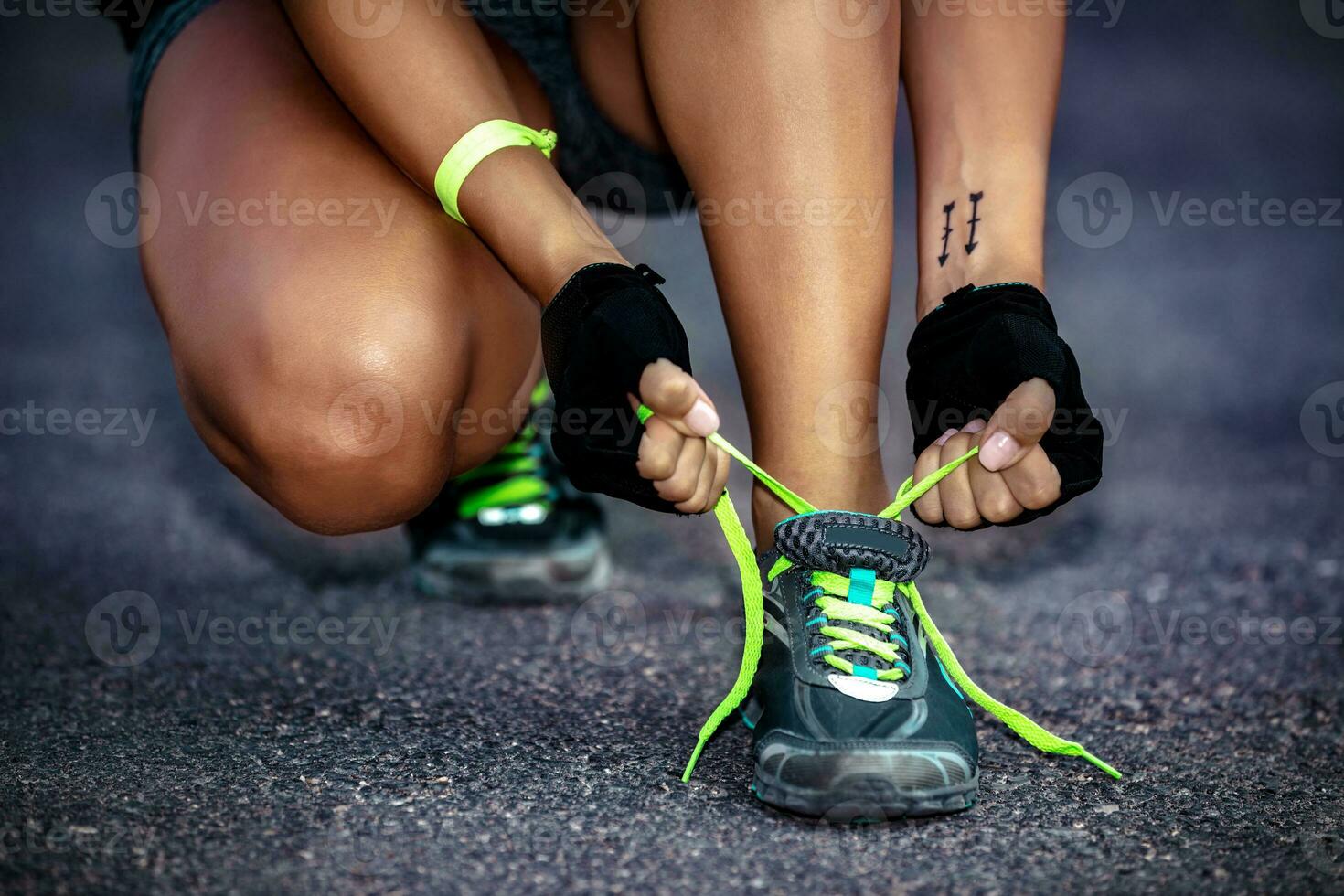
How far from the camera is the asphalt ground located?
0.70 meters

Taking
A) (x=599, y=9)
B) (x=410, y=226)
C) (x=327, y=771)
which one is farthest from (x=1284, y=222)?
(x=327, y=771)

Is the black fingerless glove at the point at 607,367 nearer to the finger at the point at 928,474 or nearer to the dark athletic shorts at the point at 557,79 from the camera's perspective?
the finger at the point at 928,474

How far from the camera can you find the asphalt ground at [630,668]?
27.7 inches

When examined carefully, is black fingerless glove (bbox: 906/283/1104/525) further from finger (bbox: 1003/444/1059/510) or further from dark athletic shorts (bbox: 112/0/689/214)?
dark athletic shorts (bbox: 112/0/689/214)

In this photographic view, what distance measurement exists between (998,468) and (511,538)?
0.61m

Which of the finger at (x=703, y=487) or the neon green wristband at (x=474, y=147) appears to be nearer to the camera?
the finger at (x=703, y=487)
